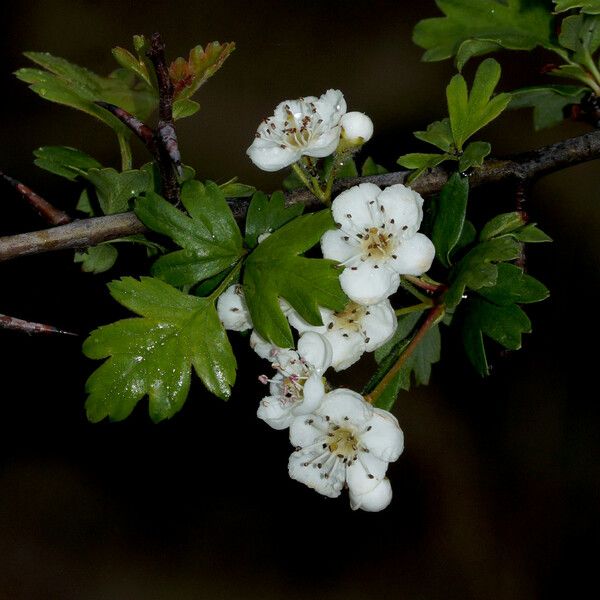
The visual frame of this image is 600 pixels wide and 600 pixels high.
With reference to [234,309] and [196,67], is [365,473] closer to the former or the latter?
[234,309]

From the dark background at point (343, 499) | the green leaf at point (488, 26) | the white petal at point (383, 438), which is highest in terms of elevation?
the green leaf at point (488, 26)

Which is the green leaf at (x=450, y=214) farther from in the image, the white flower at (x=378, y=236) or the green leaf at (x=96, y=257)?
the green leaf at (x=96, y=257)

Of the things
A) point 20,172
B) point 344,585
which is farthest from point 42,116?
point 344,585

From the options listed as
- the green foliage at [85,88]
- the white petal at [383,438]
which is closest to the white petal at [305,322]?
the white petal at [383,438]

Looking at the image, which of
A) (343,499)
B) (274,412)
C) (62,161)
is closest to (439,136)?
(274,412)

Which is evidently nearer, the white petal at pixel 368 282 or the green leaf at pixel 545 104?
the white petal at pixel 368 282

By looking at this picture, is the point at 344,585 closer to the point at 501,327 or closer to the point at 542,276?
the point at 542,276

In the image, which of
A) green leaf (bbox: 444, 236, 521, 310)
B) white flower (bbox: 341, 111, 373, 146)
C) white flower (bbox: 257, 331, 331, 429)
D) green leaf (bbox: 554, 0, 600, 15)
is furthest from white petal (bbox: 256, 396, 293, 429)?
green leaf (bbox: 554, 0, 600, 15)
